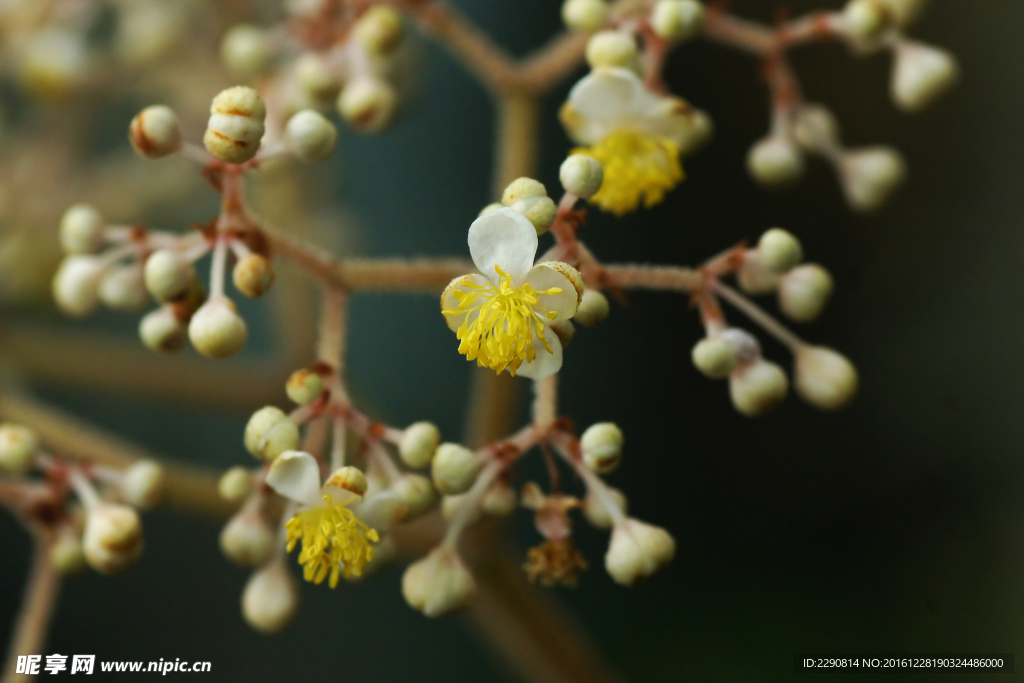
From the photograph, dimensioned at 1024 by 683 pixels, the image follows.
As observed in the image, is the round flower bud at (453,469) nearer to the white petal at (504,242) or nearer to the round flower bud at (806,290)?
the white petal at (504,242)

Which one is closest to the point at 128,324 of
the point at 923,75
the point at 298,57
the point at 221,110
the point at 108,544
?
the point at 298,57

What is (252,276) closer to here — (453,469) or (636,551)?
(453,469)

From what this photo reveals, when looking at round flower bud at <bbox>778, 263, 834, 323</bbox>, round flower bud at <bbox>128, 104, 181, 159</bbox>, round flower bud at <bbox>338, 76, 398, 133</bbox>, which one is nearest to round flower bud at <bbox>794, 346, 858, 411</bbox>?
round flower bud at <bbox>778, 263, 834, 323</bbox>

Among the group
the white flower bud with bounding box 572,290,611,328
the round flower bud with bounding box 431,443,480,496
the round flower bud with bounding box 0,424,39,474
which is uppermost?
the round flower bud with bounding box 0,424,39,474

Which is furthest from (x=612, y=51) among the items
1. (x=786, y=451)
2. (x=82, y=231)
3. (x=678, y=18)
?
(x=786, y=451)

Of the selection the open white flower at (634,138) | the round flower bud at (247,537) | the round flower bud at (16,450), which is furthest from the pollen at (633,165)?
the round flower bud at (16,450)

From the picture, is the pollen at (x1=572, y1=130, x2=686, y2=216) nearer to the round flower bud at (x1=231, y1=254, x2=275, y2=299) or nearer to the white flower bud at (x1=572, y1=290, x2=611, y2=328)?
A: the white flower bud at (x1=572, y1=290, x2=611, y2=328)
